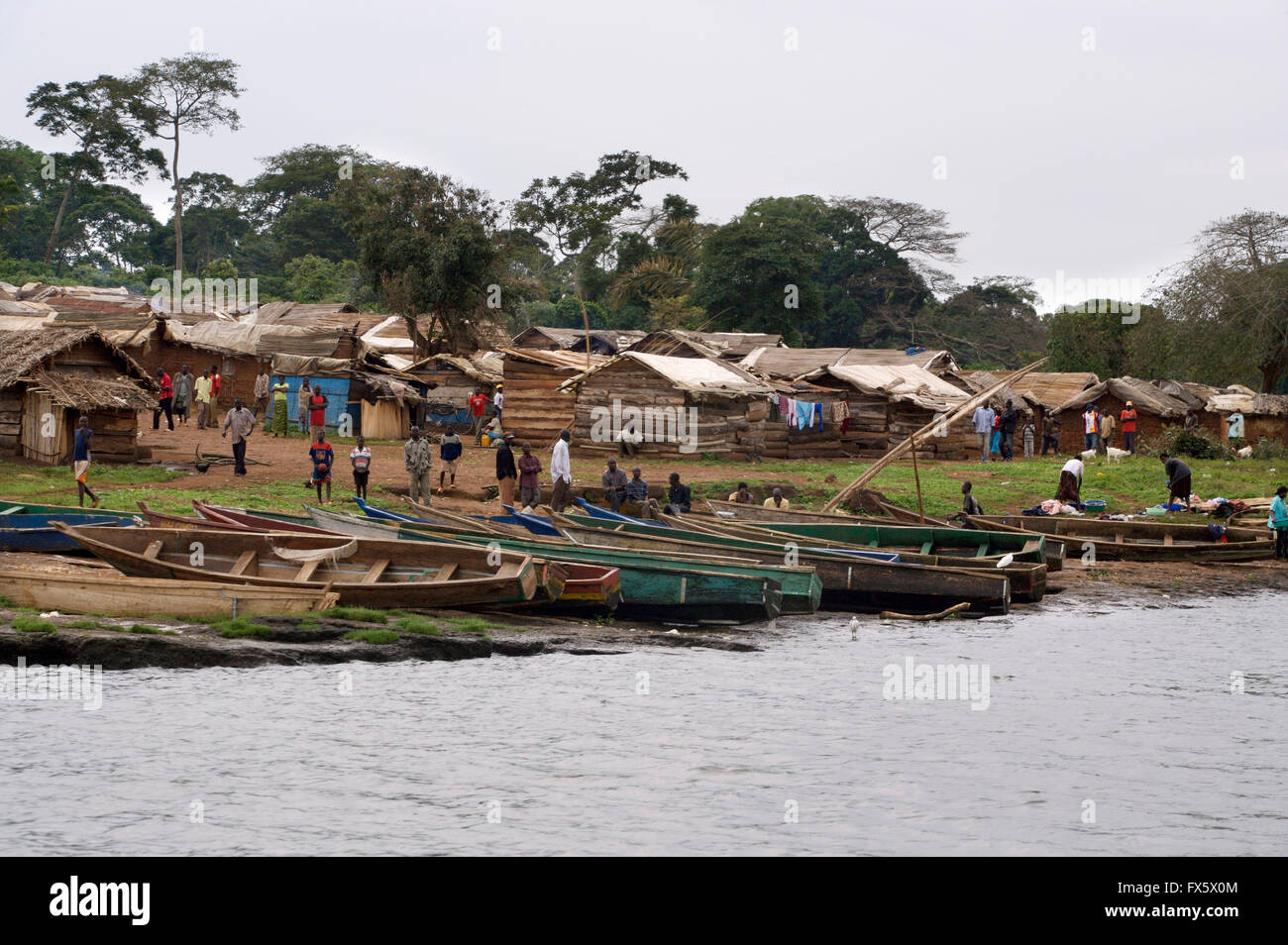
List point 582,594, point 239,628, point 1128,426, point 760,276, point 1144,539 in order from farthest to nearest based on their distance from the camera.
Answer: point 760,276
point 1128,426
point 1144,539
point 582,594
point 239,628

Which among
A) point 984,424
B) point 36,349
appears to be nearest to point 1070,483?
point 984,424

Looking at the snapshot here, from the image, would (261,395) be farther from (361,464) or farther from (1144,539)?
(1144,539)

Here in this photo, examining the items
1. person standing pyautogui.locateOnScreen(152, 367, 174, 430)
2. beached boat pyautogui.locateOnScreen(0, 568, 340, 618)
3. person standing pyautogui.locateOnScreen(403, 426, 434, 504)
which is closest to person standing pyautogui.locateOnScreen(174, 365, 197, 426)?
person standing pyautogui.locateOnScreen(152, 367, 174, 430)

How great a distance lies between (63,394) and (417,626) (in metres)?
13.9

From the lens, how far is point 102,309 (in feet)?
167

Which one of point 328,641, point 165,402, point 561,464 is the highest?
point 165,402

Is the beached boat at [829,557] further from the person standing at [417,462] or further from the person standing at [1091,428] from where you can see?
the person standing at [1091,428]

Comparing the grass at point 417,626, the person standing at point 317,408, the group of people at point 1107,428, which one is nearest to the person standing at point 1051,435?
the group of people at point 1107,428

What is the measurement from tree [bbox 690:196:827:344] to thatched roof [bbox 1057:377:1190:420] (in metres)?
18.9

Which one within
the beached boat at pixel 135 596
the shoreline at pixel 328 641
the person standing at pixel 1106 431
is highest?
the person standing at pixel 1106 431

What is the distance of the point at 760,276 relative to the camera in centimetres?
5972

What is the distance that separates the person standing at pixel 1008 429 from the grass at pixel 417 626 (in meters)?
26.6

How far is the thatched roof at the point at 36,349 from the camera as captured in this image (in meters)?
26.2
